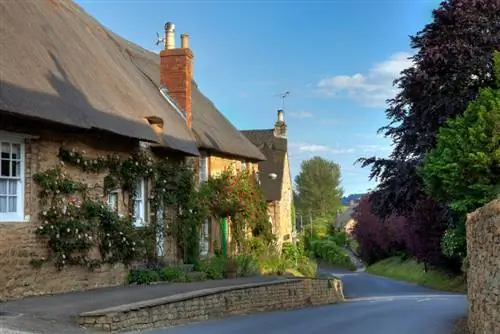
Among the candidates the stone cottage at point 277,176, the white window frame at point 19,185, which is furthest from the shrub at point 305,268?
the white window frame at point 19,185

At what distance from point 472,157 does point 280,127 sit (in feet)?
125

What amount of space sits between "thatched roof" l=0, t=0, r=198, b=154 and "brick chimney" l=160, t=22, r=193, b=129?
144 centimetres

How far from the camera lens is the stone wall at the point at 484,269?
1077cm

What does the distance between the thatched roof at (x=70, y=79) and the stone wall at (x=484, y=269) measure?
8835 millimetres

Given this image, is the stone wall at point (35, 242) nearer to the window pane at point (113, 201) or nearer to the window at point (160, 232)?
the window pane at point (113, 201)

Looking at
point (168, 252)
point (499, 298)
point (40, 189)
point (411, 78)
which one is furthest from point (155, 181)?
point (499, 298)

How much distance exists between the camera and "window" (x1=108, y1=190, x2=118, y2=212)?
17684 millimetres

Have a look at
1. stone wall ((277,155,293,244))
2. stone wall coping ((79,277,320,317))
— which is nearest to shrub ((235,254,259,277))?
stone wall coping ((79,277,320,317))

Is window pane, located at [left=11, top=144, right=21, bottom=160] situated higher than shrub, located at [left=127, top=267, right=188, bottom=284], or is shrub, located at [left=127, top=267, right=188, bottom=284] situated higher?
window pane, located at [left=11, top=144, right=21, bottom=160]

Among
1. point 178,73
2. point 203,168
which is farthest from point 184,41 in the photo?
point 203,168

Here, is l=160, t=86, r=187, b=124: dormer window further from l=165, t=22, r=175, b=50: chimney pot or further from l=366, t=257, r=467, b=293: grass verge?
l=366, t=257, r=467, b=293: grass verge

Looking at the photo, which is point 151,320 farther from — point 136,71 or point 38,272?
point 136,71

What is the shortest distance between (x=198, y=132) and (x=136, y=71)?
3.27 metres

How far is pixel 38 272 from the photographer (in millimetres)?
14633
